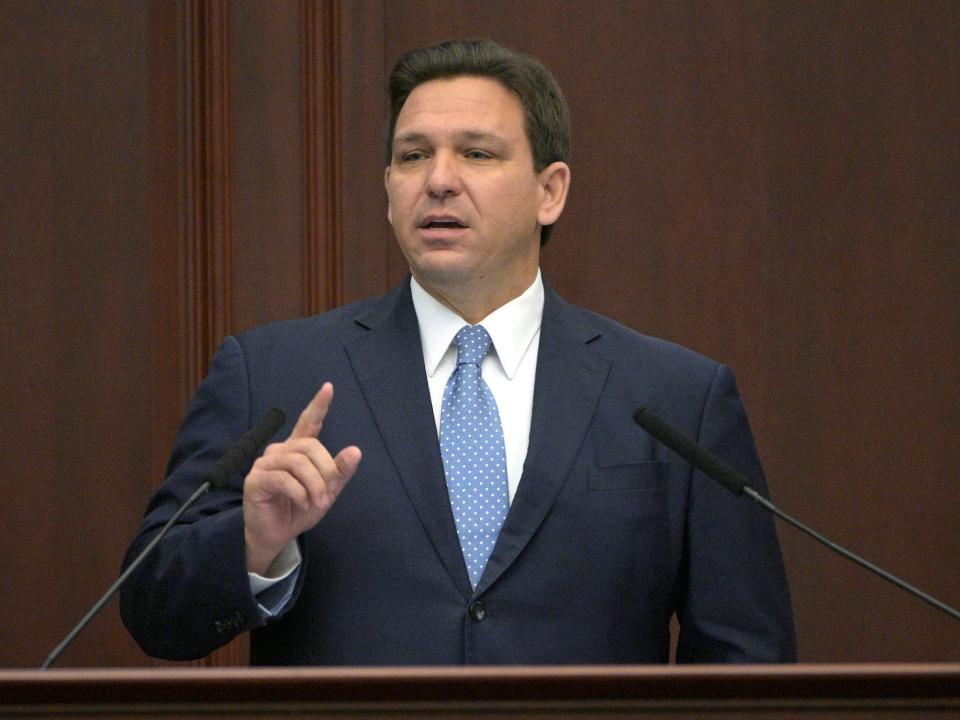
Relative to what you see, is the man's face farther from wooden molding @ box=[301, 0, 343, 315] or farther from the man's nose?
wooden molding @ box=[301, 0, 343, 315]

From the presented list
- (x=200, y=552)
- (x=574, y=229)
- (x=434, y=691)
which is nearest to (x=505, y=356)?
(x=200, y=552)

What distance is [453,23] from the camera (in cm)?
262

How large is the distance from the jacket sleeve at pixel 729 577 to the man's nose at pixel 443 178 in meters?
0.43

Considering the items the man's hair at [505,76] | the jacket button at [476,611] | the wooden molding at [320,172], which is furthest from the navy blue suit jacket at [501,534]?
the wooden molding at [320,172]

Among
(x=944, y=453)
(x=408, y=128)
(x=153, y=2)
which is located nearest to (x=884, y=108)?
(x=944, y=453)

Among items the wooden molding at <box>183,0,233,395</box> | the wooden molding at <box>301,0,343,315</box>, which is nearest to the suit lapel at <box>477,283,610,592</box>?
the wooden molding at <box>301,0,343,315</box>

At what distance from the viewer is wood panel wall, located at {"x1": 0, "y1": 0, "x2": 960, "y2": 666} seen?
2.50m

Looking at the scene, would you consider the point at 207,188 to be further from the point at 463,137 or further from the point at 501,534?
the point at 501,534

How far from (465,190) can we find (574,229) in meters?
0.60

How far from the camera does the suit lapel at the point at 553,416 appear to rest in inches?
74.0

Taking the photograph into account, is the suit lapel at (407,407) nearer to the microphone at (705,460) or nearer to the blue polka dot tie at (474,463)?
the blue polka dot tie at (474,463)

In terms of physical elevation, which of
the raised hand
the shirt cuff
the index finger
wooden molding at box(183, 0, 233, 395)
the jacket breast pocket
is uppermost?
wooden molding at box(183, 0, 233, 395)

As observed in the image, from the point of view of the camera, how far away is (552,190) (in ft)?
7.37

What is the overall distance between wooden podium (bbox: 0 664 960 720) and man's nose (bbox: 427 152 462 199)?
970 millimetres
